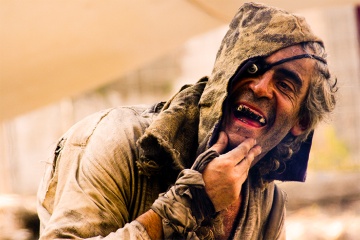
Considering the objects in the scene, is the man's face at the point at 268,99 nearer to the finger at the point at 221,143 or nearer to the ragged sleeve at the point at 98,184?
the finger at the point at 221,143

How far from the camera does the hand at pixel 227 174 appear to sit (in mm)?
2941

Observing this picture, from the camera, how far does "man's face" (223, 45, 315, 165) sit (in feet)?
10.00

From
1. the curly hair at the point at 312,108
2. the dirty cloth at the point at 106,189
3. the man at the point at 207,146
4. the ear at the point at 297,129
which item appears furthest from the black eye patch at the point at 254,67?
the dirty cloth at the point at 106,189

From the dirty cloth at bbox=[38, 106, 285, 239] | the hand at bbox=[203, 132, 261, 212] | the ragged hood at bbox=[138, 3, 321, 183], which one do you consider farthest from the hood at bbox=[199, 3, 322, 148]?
the dirty cloth at bbox=[38, 106, 285, 239]

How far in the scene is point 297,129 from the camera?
322cm

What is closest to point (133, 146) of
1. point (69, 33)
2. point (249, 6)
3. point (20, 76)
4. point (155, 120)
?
point (155, 120)

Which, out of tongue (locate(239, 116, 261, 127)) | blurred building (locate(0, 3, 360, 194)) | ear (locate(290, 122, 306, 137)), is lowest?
blurred building (locate(0, 3, 360, 194))

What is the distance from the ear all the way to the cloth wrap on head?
25 cm

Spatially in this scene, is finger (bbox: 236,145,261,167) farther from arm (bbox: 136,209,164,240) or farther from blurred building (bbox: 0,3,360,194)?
blurred building (bbox: 0,3,360,194)

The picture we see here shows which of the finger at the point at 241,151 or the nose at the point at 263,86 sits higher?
the nose at the point at 263,86

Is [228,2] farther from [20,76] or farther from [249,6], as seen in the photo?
[249,6]

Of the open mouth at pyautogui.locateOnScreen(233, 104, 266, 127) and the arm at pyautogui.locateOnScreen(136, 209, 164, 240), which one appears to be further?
the open mouth at pyautogui.locateOnScreen(233, 104, 266, 127)

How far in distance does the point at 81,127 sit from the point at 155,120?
29 cm

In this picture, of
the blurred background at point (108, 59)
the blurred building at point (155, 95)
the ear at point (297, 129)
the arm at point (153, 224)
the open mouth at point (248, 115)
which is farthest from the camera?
the blurred building at point (155, 95)
